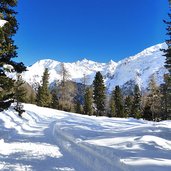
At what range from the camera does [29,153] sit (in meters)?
15.4

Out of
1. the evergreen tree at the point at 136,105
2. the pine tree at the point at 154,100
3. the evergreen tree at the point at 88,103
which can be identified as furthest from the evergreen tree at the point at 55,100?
the pine tree at the point at 154,100

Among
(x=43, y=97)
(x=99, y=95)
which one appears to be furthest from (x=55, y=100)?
(x=99, y=95)

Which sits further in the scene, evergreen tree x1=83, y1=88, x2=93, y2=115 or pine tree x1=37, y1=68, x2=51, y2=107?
evergreen tree x1=83, y1=88, x2=93, y2=115

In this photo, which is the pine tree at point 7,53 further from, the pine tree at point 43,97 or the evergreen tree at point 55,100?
the evergreen tree at point 55,100

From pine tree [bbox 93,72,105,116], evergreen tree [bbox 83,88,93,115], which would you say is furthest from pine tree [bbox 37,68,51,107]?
pine tree [bbox 93,72,105,116]

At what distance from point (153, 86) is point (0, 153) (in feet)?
Answer: 195

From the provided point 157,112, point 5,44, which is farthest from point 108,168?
point 157,112

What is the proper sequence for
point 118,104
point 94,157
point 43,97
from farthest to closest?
point 118,104, point 43,97, point 94,157

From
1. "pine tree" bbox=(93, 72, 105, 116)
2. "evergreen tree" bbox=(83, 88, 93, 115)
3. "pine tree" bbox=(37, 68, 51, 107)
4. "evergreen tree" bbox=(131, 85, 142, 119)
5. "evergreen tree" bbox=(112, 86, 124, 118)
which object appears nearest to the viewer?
"pine tree" bbox=(93, 72, 105, 116)

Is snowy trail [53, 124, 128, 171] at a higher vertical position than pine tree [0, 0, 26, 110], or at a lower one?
lower

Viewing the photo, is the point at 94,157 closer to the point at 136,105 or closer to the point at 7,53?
the point at 7,53

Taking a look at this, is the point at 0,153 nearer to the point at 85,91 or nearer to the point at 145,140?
the point at 145,140

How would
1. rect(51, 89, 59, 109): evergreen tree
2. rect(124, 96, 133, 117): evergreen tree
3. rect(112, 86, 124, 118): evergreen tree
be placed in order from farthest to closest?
rect(51, 89, 59, 109): evergreen tree, rect(124, 96, 133, 117): evergreen tree, rect(112, 86, 124, 118): evergreen tree

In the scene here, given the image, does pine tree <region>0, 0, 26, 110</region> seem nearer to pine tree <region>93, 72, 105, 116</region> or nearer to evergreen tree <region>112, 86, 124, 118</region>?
pine tree <region>93, 72, 105, 116</region>
